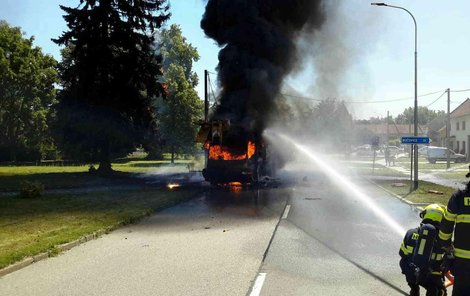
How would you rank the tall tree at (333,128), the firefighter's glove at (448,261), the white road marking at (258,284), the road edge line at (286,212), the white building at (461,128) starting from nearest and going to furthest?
the firefighter's glove at (448,261), the white road marking at (258,284), the road edge line at (286,212), the white building at (461,128), the tall tree at (333,128)

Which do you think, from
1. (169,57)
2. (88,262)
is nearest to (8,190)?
(88,262)

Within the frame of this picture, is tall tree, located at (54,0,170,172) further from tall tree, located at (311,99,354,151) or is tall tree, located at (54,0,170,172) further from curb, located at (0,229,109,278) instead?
tall tree, located at (311,99,354,151)

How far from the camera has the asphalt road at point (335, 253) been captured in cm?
591

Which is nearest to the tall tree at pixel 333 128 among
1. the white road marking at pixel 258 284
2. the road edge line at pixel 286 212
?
the road edge line at pixel 286 212

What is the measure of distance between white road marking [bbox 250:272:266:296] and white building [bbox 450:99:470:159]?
161 feet

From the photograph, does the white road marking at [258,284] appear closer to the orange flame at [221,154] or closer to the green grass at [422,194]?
the green grass at [422,194]

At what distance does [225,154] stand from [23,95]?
2702cm

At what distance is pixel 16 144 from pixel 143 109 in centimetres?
2015

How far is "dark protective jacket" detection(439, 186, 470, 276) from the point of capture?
3740 mm

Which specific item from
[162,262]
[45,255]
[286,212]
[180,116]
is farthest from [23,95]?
[162,262]

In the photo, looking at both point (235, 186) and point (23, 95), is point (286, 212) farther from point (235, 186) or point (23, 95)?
point (23, 95)

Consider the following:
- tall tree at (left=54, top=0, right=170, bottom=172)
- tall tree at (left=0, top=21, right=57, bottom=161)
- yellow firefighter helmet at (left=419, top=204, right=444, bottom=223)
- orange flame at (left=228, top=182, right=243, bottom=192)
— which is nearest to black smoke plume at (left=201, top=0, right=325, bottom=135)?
orange flame at (left=228, top=182, right=243, bottom=192)

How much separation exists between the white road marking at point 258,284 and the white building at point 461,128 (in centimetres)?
4895

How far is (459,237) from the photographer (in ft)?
12.5
